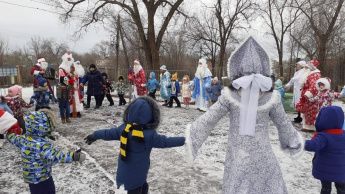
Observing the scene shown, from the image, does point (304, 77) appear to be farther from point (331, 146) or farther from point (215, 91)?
point (331, 146)

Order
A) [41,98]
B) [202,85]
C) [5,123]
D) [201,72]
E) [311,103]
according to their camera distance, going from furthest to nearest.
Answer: [202,85]
[201,72]
[41,98]
[311,103]
[5,123]

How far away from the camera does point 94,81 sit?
921 cm

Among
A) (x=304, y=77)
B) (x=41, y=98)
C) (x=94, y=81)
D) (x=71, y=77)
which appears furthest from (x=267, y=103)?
(x=94, y=81)

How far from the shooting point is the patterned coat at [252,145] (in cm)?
201

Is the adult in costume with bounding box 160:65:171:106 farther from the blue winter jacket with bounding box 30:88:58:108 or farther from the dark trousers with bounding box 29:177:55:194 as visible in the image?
the dark trousers with bounding box 29:177:55:194

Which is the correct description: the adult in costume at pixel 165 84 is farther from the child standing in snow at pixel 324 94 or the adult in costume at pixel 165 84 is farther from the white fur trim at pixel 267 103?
the white fur trim at pixel 267 103

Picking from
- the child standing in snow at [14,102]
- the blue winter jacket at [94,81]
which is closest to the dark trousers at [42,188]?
the child standing in snow at [14,102]

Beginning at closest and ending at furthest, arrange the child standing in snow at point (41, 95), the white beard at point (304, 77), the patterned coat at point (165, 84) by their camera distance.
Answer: the white beard at point (304, 77) → the child standing in snow at point (41, 95) → the patterned coat at point (165, 84)

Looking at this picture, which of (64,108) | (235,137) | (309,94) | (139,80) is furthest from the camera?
(139,80)

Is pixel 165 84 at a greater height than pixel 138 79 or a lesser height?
lesser

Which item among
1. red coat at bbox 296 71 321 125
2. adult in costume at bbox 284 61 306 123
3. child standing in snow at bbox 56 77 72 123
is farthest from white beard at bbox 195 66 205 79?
child standing in snow at bbox 56 77 72 123

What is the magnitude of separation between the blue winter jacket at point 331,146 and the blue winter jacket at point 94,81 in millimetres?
8141

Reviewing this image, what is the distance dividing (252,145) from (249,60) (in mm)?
749

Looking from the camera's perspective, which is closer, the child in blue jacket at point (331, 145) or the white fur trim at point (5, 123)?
the child in blue jacket at point (331, 145)
